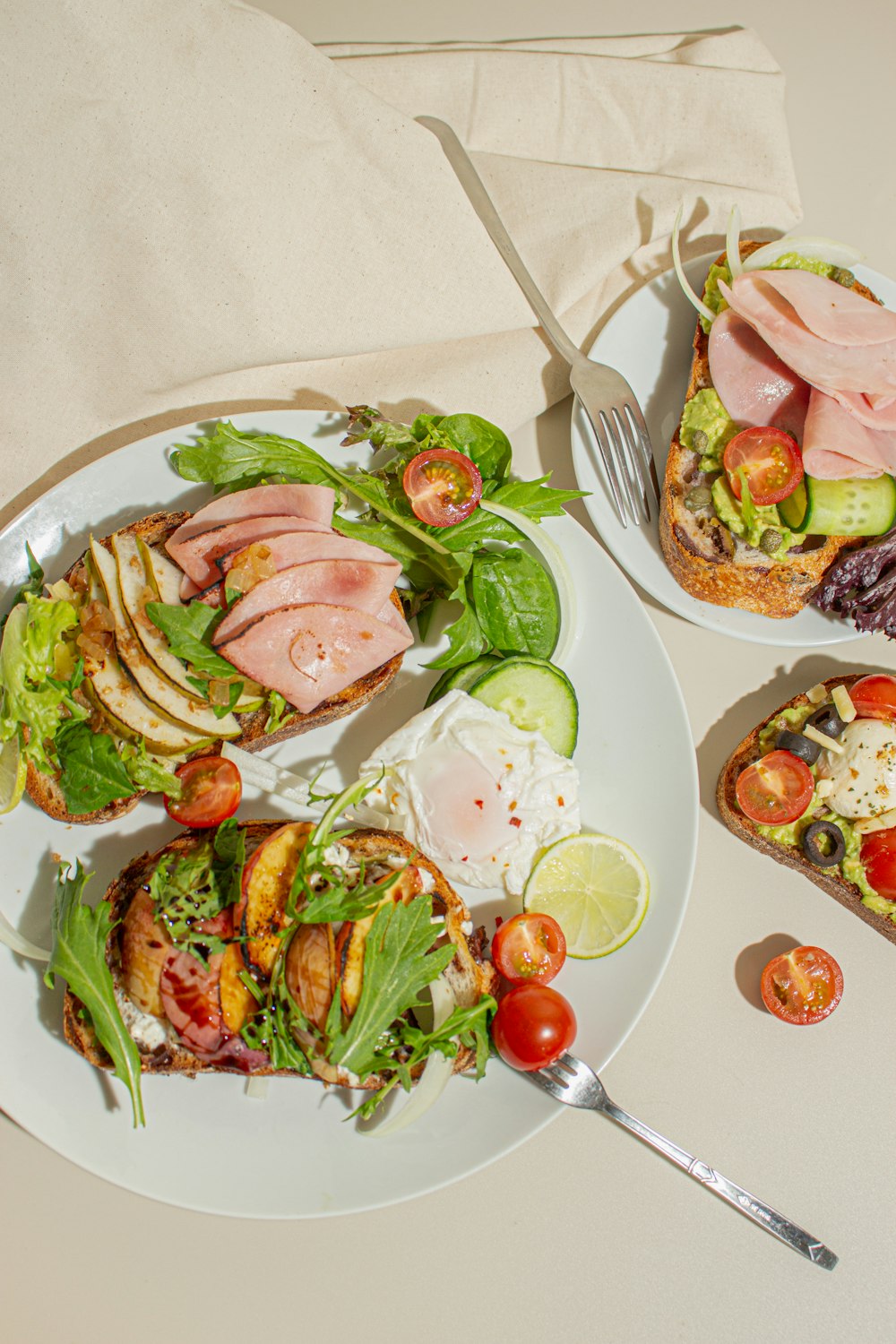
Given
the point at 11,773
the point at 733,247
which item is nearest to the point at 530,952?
the point at 11,773

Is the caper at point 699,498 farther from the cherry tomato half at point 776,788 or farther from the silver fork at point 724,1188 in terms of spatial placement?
the silver fork at point 724,1188

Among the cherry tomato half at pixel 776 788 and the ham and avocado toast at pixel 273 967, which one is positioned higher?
the cherry tomato half at pixel 776 788

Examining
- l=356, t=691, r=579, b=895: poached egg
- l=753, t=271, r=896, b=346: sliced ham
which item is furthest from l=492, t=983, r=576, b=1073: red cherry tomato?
l=753, t=271, r=896, b=346: sliced ham

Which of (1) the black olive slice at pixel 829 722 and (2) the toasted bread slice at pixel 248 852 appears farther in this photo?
(1) the black olive slice at pixel 829 722

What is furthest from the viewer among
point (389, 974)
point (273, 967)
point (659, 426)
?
point (659, 426)

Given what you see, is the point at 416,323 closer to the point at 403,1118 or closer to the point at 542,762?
the point at 542,762

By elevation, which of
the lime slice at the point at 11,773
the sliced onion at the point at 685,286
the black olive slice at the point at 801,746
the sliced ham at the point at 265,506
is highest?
the sliced onion at the point at 685,286

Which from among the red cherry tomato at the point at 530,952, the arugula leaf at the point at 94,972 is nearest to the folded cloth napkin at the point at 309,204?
the arugula leaf at the point at 94,972

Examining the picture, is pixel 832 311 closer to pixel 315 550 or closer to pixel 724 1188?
pixel 315 550
